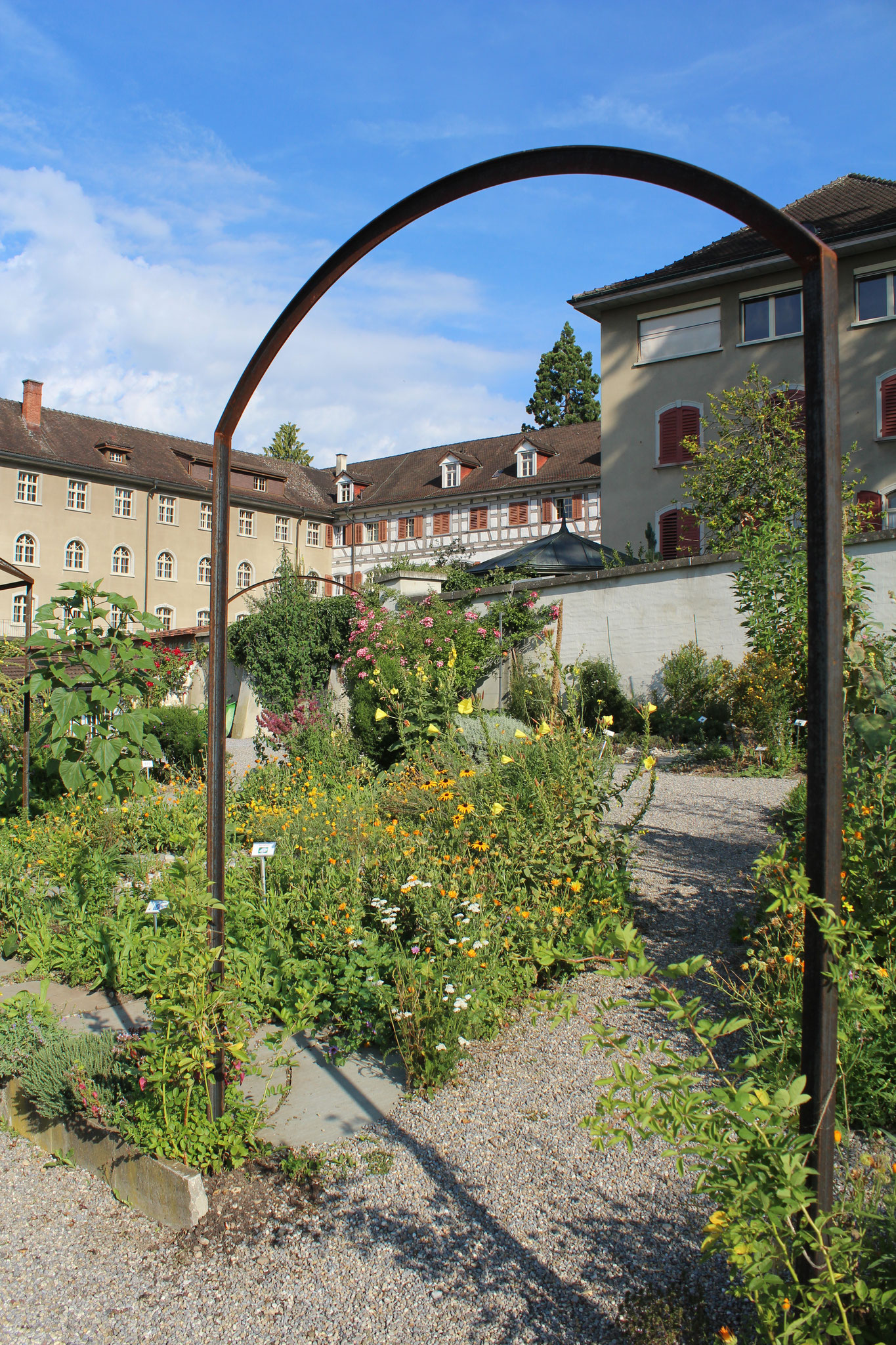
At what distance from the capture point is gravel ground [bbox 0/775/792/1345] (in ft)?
6.71

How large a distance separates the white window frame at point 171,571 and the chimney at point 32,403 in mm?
6137

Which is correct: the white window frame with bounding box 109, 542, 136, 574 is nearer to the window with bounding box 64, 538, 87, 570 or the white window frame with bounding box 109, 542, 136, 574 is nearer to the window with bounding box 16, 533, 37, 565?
the window with bounding box 64, 538, 87, 570

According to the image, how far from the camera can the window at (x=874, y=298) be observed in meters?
17.0

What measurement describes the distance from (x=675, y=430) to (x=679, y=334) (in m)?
2.08

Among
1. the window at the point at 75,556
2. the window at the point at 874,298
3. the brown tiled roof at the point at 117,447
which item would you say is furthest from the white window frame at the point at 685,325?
the window at the point at 75,556

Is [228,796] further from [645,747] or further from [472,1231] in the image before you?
[472,1231]

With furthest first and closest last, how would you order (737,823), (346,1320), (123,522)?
(123,522)
(737,823)
(346,1320)

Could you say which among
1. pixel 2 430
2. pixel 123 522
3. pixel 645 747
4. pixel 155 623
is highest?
pixel 2 430

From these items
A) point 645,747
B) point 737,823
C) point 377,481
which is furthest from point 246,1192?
point 377,481

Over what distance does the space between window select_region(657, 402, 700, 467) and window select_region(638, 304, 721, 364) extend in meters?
1.19

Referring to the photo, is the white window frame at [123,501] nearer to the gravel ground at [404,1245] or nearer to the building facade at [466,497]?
the building facade at [466,497]

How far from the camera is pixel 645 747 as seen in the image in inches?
177

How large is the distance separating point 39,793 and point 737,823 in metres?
5.40

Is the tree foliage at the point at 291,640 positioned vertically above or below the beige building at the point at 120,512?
below
